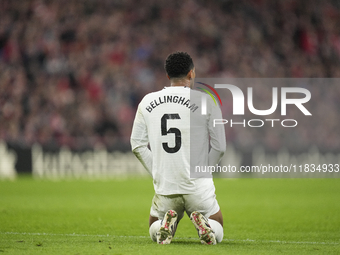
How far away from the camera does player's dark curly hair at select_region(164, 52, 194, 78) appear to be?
14.6 feet

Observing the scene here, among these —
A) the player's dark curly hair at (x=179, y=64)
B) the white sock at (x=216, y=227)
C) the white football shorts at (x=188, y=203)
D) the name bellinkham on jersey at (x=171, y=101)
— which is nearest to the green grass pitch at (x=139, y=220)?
the white sock at (x=216, y=227)

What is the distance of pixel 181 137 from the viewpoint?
14.5 ft

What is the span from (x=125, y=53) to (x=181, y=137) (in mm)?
15498

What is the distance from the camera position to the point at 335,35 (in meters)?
20.8

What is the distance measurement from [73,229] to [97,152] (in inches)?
363

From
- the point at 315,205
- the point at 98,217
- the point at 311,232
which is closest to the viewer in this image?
the point at 311,232

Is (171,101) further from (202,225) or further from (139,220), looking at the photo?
(139,220)

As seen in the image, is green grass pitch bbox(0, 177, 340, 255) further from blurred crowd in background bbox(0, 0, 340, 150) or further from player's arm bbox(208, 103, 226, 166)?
blurred crowd in background bbox(0, 0, 340, 150)

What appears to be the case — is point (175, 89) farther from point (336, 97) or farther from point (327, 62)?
point (327, 62)

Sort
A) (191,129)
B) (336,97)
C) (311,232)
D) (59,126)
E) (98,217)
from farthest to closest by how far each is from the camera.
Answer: (336,97) → (59,126) → (98,217) → (311,232) → (191,129)

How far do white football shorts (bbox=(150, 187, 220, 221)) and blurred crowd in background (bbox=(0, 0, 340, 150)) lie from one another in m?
10.9

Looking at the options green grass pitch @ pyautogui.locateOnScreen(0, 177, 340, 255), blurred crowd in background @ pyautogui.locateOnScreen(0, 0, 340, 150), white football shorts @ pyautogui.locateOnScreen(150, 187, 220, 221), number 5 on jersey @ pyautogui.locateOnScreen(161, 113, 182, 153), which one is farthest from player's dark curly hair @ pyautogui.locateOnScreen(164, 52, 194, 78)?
blurred crowd in background @ pyautogui.locateOnScreen(0, 0, 340, 150)

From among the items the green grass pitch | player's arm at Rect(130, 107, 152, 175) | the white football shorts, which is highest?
player's arm at Rect(130, 107, 152, 175)

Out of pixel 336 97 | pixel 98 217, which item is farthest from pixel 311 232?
pixel 336 97
